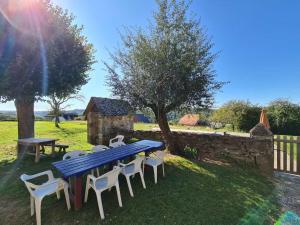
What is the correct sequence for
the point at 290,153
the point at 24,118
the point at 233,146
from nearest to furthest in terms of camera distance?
the point at 290,153, the point at 233,146, the point at 24,118

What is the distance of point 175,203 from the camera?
4.20 m

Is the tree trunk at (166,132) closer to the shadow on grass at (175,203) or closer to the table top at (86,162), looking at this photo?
the shadow on grass at (175,203)

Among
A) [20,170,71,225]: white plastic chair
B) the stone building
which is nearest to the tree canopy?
the stone building

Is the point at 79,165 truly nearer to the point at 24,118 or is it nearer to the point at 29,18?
the point at 29,18

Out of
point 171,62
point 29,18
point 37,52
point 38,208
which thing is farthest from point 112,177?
point 29,18

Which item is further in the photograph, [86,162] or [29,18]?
[29,18]

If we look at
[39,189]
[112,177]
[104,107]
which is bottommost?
[39,189]

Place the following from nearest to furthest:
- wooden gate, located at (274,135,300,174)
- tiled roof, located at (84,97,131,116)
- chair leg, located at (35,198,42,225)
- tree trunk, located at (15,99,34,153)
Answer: chair leg, located at (35,198,42,225) < wooden gate, located at (274,135,300,174) < tree trunk, located at (15,99,34,153) < tiled roof, located at (84,97,131,116)

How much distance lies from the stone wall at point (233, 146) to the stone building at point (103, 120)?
477 cm

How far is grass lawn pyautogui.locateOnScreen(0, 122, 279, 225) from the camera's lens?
3629 mm

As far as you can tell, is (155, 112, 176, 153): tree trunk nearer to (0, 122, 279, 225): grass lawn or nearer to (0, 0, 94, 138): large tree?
(0, 122, 279, 225): grass lawn

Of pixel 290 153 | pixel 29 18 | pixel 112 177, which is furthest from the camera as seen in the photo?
pixel 29 18

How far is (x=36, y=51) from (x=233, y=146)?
889 cm

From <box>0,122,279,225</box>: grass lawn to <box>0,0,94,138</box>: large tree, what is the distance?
11.9 feet
